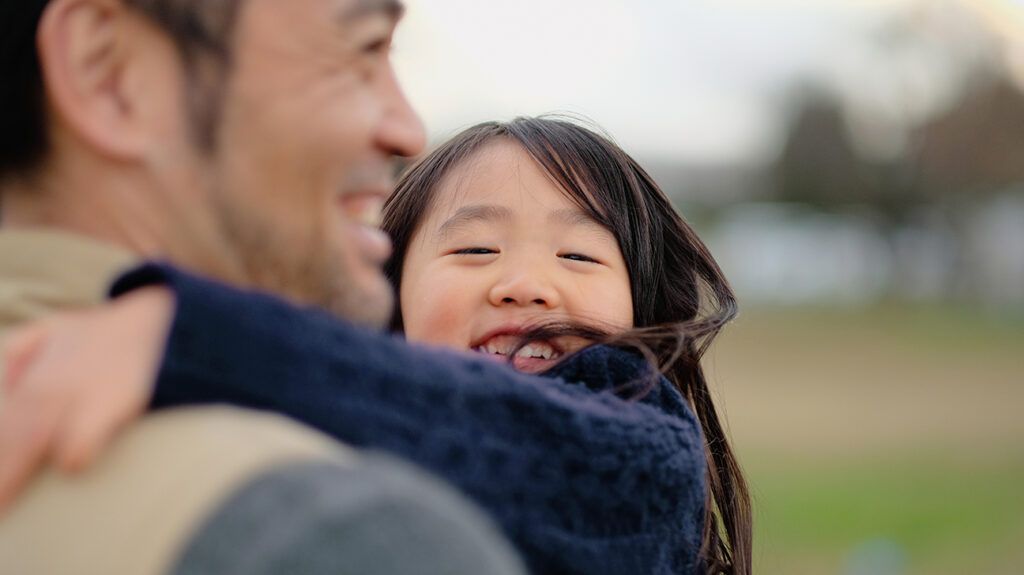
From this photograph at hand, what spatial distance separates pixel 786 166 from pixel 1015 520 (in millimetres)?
48478

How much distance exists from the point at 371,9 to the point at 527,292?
1.17 metres

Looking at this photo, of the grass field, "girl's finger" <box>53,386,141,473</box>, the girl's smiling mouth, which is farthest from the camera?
the grass field

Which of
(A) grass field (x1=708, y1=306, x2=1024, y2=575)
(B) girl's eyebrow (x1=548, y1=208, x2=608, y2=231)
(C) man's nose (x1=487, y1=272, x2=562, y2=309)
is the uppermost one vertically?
(B) girl's eyebrow (x1=548, y1=208, x2=608, y2=231)

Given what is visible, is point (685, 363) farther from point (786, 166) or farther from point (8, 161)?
point (786, 166)

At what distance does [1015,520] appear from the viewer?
10.2m

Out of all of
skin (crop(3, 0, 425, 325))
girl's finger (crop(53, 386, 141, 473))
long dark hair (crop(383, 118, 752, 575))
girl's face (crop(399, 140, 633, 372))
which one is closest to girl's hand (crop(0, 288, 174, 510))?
girl's finger (crop(53, 386, 141, 473))

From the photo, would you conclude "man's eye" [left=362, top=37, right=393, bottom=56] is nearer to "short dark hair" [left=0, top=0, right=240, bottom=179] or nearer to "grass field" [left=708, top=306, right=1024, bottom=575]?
"short dark hair" [left=0, top=0, right=240, bottom=179]

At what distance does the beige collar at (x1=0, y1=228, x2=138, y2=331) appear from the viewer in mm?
1511

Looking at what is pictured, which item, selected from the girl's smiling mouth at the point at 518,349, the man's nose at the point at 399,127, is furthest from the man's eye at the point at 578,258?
the man's nose at the point at 399,127

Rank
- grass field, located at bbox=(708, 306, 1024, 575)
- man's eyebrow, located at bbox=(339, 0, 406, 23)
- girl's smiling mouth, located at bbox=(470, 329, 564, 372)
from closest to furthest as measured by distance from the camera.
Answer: man's eyebrow, located at bbox=(339, 0, 406, 23), girl's smiling mouth, located at bbox=(470, 329, 564, 372), grass field, located at bbox=(708, 306, 1024, 575)

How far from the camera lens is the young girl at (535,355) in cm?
143

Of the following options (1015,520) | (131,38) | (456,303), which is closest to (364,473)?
(131,38)

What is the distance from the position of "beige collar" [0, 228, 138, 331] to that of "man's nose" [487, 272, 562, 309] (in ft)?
4.32

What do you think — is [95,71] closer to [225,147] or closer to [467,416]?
[225,147]
